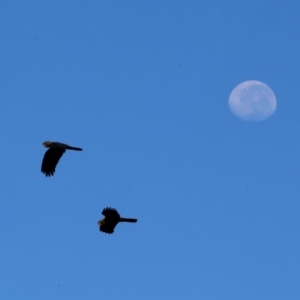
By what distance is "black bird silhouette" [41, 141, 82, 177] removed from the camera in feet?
356

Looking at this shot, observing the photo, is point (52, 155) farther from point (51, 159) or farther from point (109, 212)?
point (109, 212)

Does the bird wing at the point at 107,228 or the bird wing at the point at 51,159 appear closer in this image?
the bird wing at the point at 51,159

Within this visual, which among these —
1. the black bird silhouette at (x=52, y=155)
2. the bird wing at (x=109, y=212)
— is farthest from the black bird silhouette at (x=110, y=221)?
the black bird silhouette at (x=52, y=155)

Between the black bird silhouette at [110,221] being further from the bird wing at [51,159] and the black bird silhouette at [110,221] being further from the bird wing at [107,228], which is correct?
the bird wing at [51,159]

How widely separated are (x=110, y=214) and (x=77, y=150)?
10.7 feet

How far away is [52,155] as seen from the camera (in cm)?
10869

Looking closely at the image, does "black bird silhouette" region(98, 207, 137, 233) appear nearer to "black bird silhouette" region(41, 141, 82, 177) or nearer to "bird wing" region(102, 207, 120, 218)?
"bird wing" region(102, 207, 120, 218)

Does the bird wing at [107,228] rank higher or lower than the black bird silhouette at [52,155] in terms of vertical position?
lower

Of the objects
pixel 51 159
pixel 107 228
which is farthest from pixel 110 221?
pixel 51 159

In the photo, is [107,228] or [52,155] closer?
[52,155]

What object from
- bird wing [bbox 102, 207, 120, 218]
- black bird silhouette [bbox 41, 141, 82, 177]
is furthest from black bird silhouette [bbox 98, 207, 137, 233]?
black bird silhouette [bbox 41, 141, 82, 177]

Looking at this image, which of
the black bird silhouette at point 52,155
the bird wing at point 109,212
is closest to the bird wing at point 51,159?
the black bird silhouette at point 52,155

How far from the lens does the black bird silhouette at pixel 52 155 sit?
108 m

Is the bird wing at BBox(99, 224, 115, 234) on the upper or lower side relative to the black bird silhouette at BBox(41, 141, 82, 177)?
lower
